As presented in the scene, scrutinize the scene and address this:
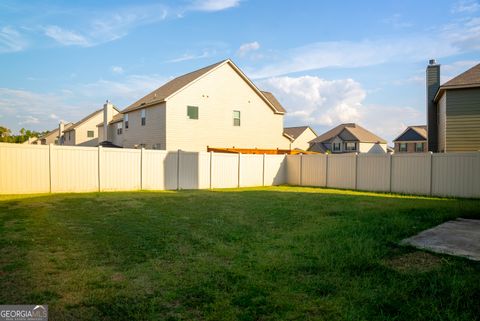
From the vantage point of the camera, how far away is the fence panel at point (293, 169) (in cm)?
2081

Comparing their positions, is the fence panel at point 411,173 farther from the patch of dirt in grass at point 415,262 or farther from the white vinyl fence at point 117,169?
the patch of dirt in grass at point 415,262

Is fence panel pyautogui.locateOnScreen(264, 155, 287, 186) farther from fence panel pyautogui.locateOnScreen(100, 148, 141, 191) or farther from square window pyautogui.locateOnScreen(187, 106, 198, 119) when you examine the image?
fence panel pyautogui.locateOnScreen(100, 148, 141, 191)

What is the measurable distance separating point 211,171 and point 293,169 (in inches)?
231

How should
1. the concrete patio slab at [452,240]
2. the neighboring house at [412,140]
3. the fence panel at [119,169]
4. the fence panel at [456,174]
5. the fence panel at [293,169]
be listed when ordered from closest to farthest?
the concrete patio slab at [452,240] → the fence panel at [456,174] → the fence panel at [119,169] → the fence panel at [293,169] → the neighboring house at [412,140]

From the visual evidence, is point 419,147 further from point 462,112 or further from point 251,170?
point 251,170

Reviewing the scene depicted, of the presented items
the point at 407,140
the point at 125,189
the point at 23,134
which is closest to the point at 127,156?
the point at 125,189

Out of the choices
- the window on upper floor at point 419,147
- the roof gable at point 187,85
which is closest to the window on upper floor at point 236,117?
the roof gable at point 187,85

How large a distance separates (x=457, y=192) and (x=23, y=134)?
7367 cm

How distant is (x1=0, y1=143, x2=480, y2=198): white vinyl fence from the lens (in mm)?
13133

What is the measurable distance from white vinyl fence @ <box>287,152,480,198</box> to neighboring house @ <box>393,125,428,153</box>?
37353mm

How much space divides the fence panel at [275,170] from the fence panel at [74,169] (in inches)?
394

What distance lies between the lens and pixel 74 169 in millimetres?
14000

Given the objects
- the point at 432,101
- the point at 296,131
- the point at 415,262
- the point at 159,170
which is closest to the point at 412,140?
the point at 296,131

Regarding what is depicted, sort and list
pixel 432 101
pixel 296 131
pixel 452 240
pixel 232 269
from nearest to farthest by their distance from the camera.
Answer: pixel 232 269 → pixel 452 240 → pixel 432 101 → pixel 296 131
